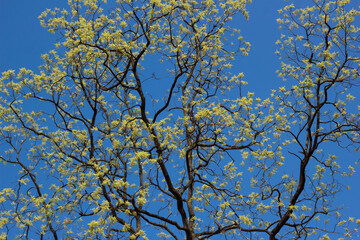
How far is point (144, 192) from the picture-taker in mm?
9664

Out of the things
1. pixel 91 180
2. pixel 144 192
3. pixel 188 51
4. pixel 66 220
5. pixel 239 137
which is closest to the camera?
pixel 144 192

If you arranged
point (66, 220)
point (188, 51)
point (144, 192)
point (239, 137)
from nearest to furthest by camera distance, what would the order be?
1. point (144, 192)
2. point (239, 137)
3. point (66, 220)
4. point (188, 51)

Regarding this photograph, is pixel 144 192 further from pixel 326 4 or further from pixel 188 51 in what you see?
pixel 326 4

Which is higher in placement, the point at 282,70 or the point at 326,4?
the point at 326,4

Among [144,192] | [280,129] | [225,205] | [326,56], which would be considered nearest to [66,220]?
[144,192]

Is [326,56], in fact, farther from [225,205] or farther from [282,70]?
[225,205]

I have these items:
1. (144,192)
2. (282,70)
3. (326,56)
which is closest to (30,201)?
(144,192)

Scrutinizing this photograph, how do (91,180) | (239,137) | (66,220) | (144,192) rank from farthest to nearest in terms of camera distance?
1. (66,220)
2. (239,137)
3. (91,180)
4. (144,192)

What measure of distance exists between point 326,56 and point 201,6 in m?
4.05

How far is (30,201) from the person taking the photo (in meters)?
11.8

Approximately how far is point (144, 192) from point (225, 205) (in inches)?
89.6

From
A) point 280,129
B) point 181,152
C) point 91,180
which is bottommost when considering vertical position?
point 91,180

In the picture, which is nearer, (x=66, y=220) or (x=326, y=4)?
(x=66, y=220)

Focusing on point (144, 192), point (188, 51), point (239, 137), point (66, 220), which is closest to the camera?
point (144, 192)
